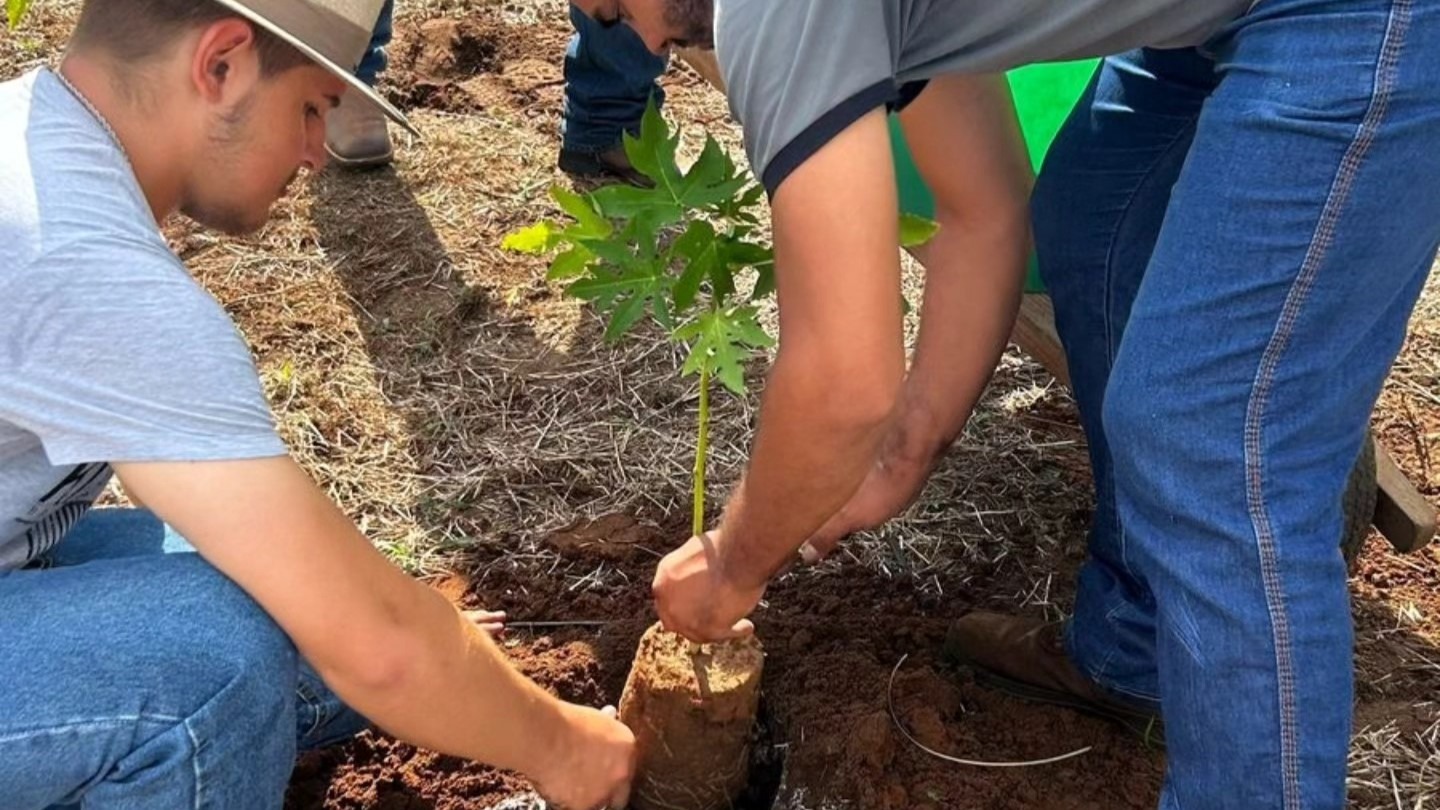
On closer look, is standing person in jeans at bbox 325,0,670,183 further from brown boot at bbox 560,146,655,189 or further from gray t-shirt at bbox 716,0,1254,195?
gray t-shirt at bbox 716,0,1254,195

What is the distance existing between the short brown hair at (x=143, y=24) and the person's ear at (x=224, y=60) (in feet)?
0.03

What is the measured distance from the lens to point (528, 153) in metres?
3.99

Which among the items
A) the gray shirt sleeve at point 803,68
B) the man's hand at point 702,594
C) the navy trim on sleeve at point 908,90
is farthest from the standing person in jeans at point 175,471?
the navy trim on sleeve at point 908,90

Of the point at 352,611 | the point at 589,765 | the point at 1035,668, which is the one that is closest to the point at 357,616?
the point at 352,611

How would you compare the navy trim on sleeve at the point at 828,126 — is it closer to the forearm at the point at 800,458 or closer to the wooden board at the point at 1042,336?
the forearm at the point at 800,458

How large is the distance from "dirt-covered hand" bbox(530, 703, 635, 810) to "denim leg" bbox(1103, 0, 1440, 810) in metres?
0.81

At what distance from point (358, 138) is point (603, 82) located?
0.73 meters

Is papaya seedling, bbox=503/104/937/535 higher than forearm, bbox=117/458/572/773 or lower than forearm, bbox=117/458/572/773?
higher

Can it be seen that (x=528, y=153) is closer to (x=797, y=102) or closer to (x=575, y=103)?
(x=575, y=103)

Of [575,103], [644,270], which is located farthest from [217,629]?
[575,103]

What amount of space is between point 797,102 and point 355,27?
0.64m

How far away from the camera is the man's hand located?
1.85m

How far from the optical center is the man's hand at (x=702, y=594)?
185 cm

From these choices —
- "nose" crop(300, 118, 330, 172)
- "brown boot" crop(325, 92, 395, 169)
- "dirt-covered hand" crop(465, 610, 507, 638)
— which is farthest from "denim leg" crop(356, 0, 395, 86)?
"nose" crop(300, 118, 330, 172)
